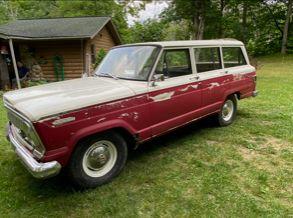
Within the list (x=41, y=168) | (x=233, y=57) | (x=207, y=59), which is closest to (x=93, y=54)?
(x=233, y=57)

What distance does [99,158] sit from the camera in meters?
4.07

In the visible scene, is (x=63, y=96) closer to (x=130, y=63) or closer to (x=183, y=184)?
(x=130, y=63)

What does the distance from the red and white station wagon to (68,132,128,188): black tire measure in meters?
0.01

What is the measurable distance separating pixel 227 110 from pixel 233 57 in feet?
3.98

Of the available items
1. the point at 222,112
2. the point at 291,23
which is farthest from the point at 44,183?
the point at 291,23

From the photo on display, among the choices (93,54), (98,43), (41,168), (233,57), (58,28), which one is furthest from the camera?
(98,43)

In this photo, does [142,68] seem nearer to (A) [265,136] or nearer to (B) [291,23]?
(A) [265,136]

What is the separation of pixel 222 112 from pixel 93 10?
25685mm

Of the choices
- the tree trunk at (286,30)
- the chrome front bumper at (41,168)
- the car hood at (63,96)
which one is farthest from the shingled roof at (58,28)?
the tree trunk at (286,30)

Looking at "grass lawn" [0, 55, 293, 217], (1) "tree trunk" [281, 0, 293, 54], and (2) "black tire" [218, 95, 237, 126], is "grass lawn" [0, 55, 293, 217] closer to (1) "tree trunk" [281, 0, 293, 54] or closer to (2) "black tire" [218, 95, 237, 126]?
(2) "black tire" [218, 95, 237, 126]

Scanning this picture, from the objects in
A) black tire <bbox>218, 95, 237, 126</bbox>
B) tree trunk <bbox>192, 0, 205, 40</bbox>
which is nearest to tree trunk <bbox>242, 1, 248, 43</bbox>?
tree trunk <bbox>192, 0, 205, 40</bbox>

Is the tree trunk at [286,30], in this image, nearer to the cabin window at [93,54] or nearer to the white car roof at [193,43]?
the cabin window at [93,54]

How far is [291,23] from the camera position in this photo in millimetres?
29141

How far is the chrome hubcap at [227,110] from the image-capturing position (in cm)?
659
